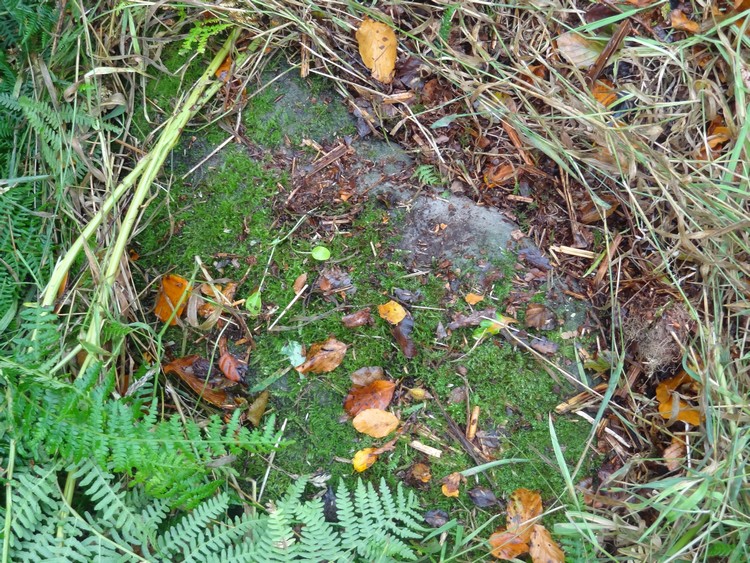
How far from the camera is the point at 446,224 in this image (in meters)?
2.76

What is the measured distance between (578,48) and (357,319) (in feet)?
5.30

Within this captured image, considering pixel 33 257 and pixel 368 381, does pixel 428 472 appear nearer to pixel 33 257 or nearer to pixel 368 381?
pixel 368 381

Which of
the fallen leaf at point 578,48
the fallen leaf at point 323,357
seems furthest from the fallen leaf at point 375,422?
the fallen leaf at point 578,48

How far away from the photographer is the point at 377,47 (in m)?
2.80

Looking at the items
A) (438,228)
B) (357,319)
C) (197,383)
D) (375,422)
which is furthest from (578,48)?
(197,383)

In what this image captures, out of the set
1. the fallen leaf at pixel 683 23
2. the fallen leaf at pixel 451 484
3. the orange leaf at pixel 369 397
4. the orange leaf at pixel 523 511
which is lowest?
the orange leaf at pixel 523 511

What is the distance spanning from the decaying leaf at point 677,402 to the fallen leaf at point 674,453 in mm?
104

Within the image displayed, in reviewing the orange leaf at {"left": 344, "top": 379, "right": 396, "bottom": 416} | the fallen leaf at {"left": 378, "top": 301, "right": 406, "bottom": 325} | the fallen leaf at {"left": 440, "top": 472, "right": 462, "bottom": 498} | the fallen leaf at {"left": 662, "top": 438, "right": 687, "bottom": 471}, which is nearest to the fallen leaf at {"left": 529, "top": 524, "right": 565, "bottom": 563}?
the fallen leaf at {"left": 440, "top": 472, "right": 462, "bottom": 498}

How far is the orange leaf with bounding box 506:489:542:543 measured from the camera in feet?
8.38

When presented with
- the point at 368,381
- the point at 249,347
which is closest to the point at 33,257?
the point at 249,347

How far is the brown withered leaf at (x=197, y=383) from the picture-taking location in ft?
8.66

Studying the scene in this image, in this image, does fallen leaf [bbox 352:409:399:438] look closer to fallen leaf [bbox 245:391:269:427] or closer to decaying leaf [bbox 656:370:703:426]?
fallen leaf [bbox 245:391:269:427]

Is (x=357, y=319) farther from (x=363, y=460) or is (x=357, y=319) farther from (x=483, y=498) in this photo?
(x=483, y=498)

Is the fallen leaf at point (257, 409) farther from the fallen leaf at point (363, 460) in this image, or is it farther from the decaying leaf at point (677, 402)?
the decaying leaf at point (677, 402)
